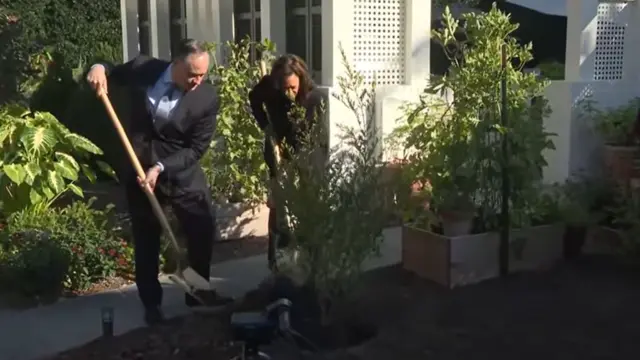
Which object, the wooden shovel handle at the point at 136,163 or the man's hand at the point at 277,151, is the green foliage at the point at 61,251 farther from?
the man's hand at the point at 277,151

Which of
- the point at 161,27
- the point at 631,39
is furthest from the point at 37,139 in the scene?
the point at 161,27

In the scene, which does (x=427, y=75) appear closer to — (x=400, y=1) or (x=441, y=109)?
(x=400, y=1)

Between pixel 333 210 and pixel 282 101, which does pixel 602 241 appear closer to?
pixel 282 101

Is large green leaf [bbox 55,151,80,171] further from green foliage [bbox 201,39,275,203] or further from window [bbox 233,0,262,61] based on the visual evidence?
window [bbox 233,0,262,61]

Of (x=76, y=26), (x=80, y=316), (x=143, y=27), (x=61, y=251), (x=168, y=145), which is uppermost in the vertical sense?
(x=76, y=26)

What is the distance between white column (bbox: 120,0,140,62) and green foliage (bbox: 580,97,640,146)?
29.6 feet

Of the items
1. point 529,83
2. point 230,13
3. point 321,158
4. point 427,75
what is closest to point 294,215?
point 321,158

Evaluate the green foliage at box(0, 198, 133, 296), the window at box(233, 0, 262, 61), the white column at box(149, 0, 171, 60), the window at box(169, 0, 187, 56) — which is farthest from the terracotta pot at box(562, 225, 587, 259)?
the white column at box(149, 0, 171, 60)

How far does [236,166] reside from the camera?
7258mm

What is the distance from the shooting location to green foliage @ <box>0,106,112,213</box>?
6.59 m

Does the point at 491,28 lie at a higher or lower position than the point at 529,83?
higher

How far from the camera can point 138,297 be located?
5.59 metres

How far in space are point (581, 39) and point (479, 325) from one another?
16.7 ft

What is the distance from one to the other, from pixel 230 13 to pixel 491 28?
564 cm
